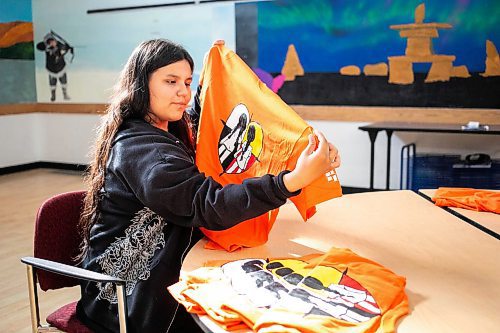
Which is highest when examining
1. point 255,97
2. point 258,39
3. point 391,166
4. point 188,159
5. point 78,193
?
point 258,39

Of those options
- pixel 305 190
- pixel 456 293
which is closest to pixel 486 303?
pixel 456 293

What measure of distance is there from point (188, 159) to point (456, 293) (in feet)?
2.31

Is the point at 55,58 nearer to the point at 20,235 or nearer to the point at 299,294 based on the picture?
the point at 20,235

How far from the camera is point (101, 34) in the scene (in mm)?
6418

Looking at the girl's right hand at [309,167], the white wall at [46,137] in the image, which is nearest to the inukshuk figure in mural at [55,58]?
the white wall at [46,137]

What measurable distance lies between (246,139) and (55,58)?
5796mm

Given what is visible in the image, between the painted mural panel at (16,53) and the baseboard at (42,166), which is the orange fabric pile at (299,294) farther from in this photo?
the painted mural panel at (16,53)

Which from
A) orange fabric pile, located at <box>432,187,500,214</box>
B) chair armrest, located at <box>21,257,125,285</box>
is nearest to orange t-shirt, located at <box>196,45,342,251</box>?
chair armrest, located at <box>21,257,125,285</box>

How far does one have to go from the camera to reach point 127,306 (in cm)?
142

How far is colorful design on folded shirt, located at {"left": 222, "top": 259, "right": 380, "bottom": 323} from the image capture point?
42.1 inches

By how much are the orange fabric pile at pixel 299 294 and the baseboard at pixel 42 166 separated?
226 inches

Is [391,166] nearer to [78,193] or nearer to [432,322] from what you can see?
[78,193]

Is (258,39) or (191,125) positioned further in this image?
(258,39)

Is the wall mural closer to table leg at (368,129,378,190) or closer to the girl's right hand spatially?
table leg at (368,129,378,190)
